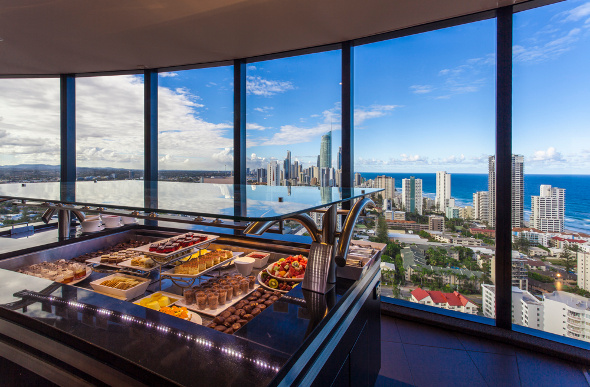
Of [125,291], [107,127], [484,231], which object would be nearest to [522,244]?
[484,231]

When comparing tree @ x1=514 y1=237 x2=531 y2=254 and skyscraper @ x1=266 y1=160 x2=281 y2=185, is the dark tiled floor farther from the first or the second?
skyscraper @ x1=266 y1=160 x2=281 y2=185

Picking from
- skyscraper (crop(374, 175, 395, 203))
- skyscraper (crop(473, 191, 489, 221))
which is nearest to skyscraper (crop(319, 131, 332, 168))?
skyscraper (crop(374, 175, 395, 203))

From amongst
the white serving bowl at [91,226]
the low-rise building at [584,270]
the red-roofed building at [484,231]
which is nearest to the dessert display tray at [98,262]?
the white serving bowl at [91,226]

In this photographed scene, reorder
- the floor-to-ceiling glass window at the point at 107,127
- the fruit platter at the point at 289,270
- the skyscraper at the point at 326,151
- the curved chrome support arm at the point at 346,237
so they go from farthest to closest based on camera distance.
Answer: the floor-to-ceiling glass window at the point at 107,127
the skyscraper at the point at 326,151
the fruit platter at the point at 289,270
the curved chrome support arm at the point at 346,237

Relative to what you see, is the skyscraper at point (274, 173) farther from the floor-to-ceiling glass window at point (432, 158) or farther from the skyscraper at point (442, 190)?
the skyscraper at point (442, 190)

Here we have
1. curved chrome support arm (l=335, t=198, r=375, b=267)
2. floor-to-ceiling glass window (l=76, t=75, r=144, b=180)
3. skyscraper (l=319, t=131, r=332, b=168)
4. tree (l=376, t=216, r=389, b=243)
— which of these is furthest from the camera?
floor-to-ceiling glass window (l=76, t=75, r=144, b=180)

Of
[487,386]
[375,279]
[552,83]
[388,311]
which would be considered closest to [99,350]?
[375,279]
